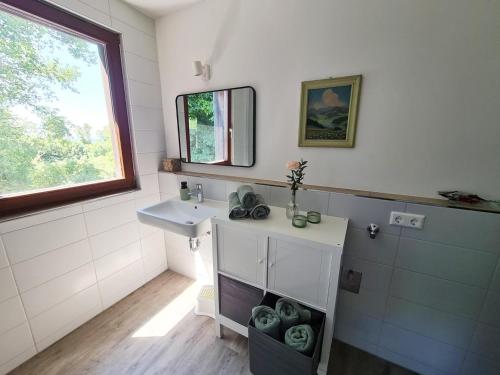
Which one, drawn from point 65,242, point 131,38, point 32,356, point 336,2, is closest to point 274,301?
point 65,242

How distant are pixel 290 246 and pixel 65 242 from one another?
1520mm

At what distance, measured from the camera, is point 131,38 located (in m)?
1.67

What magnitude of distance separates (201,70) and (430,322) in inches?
87.2

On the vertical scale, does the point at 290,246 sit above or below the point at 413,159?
below

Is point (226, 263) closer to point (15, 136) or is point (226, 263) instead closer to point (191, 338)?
point (191, 338)

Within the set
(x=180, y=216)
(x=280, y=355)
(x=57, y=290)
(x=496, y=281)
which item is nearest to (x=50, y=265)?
(x=57, y=290)

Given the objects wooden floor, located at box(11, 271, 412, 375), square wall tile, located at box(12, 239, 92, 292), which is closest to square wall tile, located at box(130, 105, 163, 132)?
square wall tile, located at box(12, 239, 92, 292)

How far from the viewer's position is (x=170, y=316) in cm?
168

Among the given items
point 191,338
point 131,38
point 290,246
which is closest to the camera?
point 290,246

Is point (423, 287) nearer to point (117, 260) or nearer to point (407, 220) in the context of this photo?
point (407, 220)

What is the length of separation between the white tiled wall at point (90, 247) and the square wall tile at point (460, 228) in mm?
2013

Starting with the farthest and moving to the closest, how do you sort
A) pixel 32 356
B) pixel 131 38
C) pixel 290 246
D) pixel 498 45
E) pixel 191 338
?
pixel 131 38, pixel 191 338, pixel 32 356, pixel 290 246, pixel 498 45

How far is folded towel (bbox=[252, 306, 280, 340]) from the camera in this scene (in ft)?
3.44

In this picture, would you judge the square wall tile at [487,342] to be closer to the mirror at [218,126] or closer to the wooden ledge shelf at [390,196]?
the wooden ledge shelf at [390,196]
